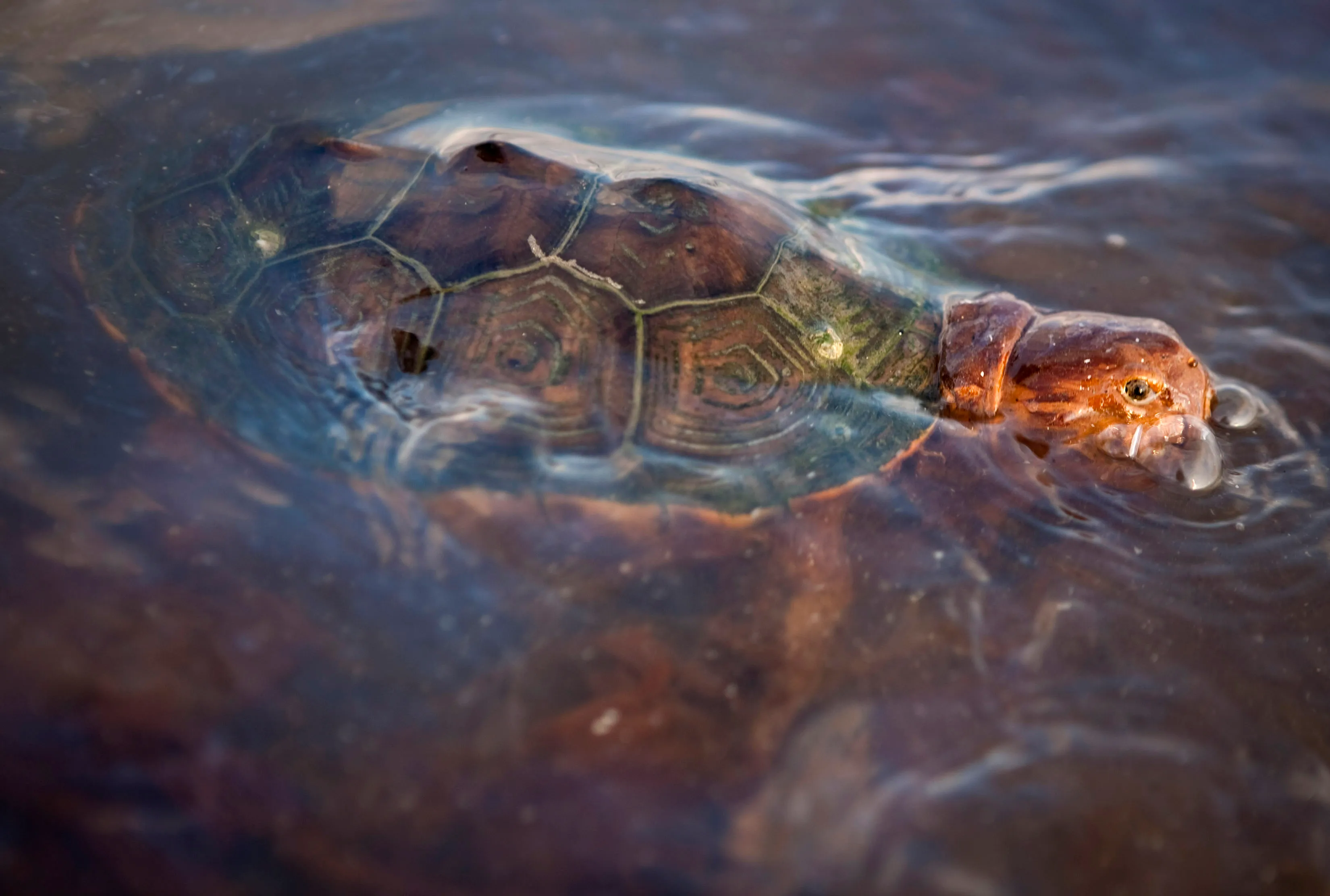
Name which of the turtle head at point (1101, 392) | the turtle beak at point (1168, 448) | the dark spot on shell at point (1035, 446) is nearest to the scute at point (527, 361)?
the turtle head at point (1101, 392)

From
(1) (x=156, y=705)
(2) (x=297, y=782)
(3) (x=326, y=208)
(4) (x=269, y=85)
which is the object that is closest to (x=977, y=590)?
(2) (x=297, y=782)

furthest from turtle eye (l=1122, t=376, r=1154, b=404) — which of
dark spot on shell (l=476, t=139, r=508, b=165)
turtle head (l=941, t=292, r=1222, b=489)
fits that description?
dark spot on shell (l=476, t=139, r=508, b=165)

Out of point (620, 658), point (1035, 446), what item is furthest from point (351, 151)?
point (1035, 446)

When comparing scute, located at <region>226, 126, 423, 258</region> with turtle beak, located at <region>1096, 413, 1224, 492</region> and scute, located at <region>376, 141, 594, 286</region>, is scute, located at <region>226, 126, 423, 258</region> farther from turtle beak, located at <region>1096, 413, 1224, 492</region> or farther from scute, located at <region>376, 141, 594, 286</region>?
turtle beak, located at <region>1096, 413, 1224, 492</region>

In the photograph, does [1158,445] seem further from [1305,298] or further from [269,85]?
[269,85]

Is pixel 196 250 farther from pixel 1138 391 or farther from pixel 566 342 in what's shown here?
pixel 1138 391

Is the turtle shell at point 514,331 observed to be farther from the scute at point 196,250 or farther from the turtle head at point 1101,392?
the turtle head at point 1101,392
